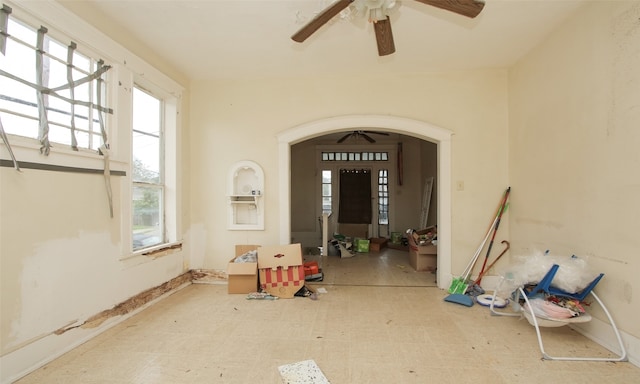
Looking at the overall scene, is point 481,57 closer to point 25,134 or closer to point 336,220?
point 25,134

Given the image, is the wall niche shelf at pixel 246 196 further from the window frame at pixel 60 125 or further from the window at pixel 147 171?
the window frame at pixel 60 125

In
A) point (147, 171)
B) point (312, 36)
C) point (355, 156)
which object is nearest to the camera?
point (312, 36)

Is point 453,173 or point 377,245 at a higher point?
point 453,173

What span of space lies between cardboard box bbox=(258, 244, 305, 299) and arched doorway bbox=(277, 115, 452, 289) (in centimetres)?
44

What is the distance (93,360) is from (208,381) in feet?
3.25

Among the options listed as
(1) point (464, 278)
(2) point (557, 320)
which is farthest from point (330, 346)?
(1) point (464, 278)

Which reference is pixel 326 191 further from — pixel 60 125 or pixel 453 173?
pixel 60 125

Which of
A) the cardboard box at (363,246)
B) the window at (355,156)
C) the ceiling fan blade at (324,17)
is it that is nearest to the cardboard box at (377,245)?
the cardboard box at (363,246)

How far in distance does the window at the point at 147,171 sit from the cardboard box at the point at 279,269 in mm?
1332

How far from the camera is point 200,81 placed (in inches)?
160

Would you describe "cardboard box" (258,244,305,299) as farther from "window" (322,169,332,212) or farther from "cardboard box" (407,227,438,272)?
"window" (322,169,332,212)

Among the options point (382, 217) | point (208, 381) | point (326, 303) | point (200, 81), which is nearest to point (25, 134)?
point (208, 381)

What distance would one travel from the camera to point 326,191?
7.73 meters

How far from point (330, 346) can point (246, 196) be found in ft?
7.74
